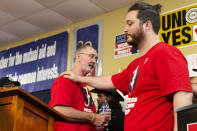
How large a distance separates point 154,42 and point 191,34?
181cm

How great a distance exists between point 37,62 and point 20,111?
3.79 metres

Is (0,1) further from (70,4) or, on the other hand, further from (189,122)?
(189,122)

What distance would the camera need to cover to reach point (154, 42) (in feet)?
5.07

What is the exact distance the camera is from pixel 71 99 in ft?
6.89

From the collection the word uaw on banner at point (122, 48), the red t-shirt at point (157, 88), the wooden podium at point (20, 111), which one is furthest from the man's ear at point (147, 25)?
the word uaw on banner at point (122, 48)

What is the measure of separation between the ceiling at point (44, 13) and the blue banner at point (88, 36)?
0.21 meters

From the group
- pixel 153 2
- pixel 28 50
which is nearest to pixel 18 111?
pixel 153 2

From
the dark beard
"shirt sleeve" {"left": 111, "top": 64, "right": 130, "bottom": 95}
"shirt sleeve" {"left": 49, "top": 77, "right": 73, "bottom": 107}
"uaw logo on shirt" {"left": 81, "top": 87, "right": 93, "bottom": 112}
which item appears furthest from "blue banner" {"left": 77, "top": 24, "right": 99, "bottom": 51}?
the dark beard

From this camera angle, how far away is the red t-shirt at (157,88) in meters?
1.21

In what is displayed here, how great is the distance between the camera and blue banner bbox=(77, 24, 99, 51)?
4174mm

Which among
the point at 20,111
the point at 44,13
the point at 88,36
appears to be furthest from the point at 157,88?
the point at 44,13

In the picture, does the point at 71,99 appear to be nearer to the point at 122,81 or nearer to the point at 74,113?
the point at 74,113

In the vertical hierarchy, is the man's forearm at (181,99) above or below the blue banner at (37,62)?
below

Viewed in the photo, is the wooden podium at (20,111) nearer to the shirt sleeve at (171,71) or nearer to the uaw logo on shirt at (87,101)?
the shirt sleeve at (171,71)
